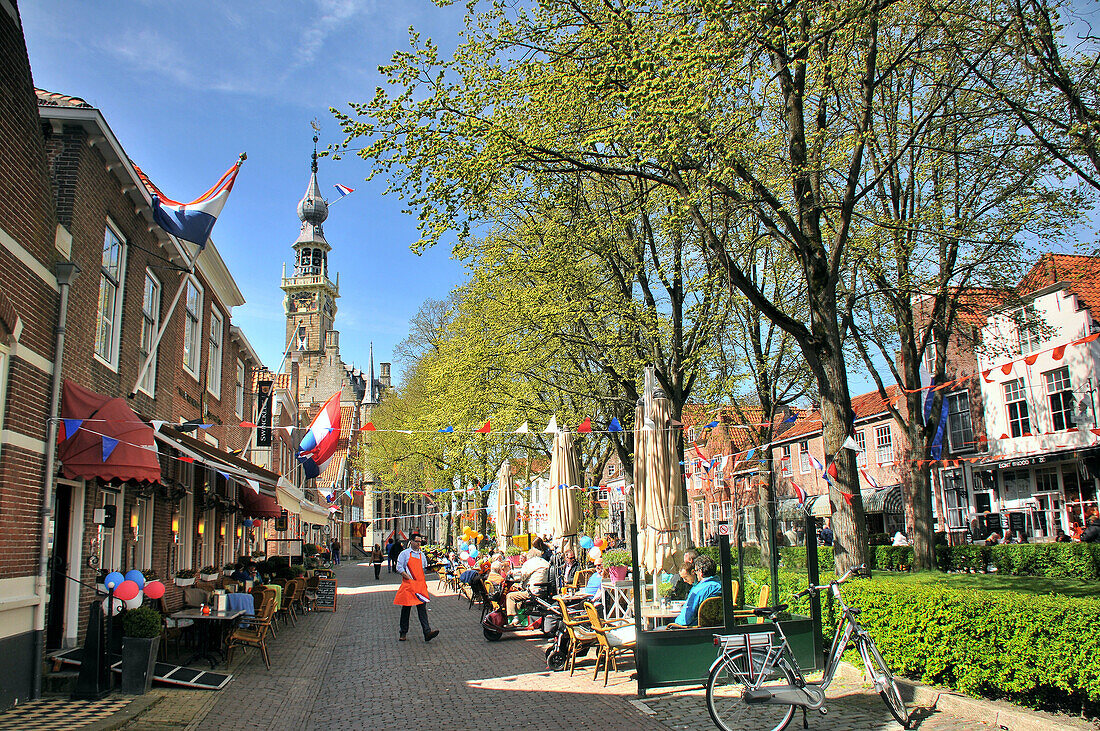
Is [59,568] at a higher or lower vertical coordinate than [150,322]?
lower

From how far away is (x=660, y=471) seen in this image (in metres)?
11.6

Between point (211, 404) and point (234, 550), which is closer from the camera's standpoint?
point (211, 404)

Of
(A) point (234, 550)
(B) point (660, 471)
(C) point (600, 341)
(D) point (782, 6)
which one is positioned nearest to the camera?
(D) point (782, 6)

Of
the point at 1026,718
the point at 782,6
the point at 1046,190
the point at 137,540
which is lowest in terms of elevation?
the point at 1026,718

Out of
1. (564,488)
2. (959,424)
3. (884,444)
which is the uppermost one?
(959,424)

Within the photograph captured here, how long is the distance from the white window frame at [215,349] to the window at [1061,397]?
82.9ft

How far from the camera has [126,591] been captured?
27.4 feet

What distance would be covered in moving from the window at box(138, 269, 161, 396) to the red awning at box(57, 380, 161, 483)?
10.8ft

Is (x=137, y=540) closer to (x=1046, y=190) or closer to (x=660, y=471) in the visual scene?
(x=660, y=471)

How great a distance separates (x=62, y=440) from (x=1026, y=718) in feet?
34.8

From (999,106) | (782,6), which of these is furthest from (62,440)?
(999,106)

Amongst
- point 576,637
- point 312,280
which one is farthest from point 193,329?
point 312,280

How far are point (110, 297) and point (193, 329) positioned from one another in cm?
Result: 524

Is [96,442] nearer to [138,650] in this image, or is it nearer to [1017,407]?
Answer: [138,650]
